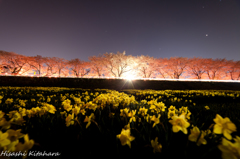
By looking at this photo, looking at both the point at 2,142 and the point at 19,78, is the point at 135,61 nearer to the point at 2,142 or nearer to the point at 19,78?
the point at 19,78

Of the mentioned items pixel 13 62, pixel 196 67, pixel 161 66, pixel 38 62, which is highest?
pixel 38 62

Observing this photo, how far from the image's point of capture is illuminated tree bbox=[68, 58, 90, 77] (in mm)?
35872

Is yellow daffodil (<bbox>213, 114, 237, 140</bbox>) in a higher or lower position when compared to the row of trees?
lower

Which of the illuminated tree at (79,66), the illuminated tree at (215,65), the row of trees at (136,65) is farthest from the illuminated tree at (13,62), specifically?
the illuminated tree at (215,65)

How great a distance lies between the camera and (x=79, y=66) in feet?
122

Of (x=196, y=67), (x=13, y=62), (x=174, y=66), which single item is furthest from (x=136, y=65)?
(x=13, y=62)

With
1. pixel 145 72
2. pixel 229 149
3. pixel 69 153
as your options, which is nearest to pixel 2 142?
pixel 69 153

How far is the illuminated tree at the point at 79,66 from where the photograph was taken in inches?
1412

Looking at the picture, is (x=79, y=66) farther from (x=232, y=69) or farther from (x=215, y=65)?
(x=232, y=69)

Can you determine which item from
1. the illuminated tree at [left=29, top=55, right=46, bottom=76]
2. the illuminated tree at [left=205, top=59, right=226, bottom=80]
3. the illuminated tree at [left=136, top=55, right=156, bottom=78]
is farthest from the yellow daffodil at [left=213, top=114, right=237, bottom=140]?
the illuminated tree at [left=29, top=55, right=46, bottom=76]

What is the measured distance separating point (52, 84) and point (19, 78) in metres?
5.58

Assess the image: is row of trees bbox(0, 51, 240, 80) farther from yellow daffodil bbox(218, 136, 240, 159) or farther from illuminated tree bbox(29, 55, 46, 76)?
yellow daffodil bbox(218, 136, 240, 159)

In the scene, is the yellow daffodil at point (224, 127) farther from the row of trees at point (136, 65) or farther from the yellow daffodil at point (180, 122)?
the row of trees at point (136, 65)

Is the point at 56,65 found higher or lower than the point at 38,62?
lower
